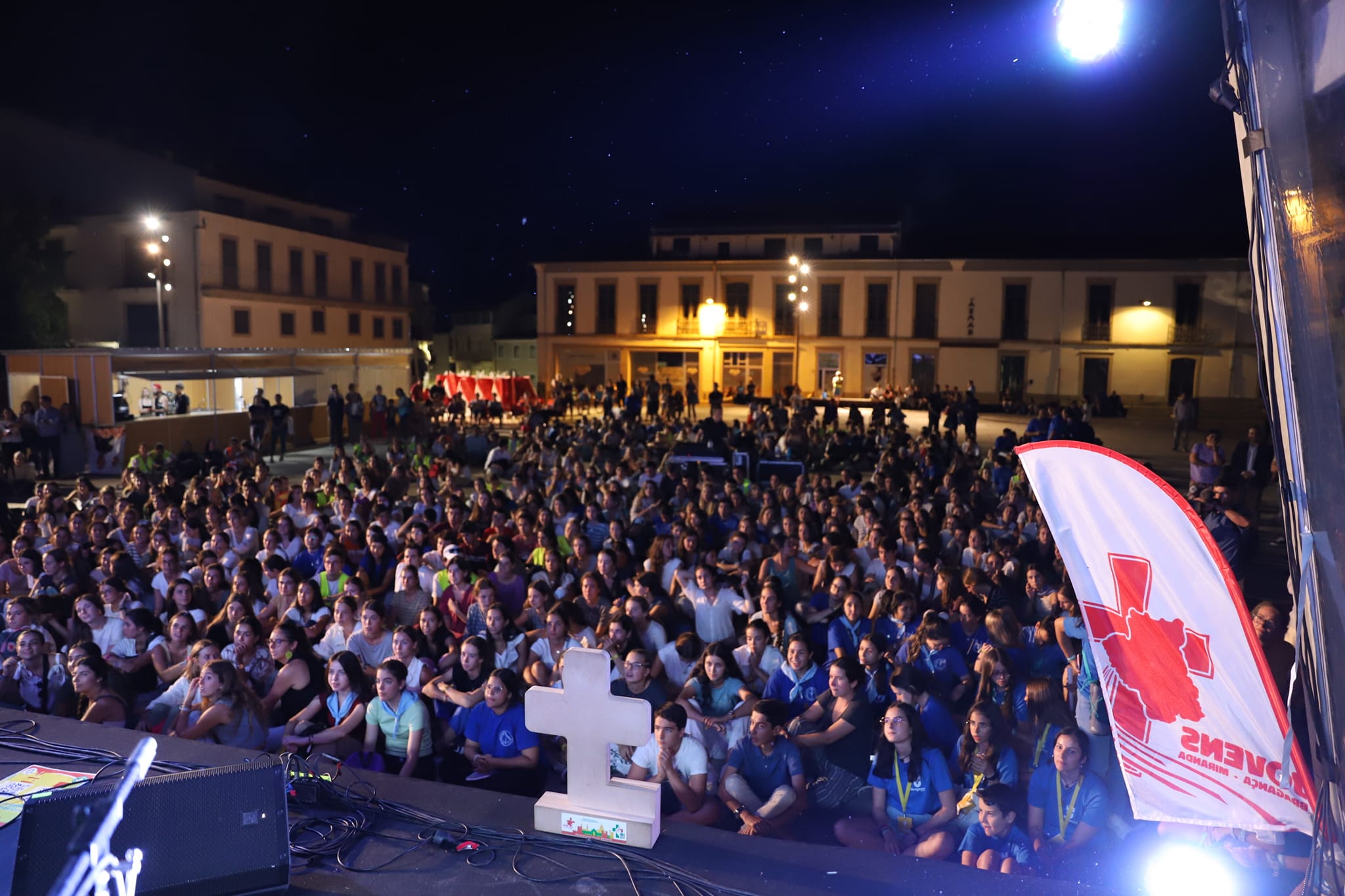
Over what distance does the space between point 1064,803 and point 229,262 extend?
1226 inches

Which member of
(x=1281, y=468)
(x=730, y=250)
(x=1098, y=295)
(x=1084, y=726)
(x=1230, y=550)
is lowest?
(x=1084, y=726)

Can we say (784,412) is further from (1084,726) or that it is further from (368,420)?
(1084,726)

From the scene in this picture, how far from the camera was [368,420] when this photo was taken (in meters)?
21.2

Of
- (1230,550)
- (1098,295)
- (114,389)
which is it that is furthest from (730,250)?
(1230,550)

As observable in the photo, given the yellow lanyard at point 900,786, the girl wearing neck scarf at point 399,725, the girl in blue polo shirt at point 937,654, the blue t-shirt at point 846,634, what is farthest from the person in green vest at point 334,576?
the yellow lanyard at point 900,786

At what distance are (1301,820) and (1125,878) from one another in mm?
1399

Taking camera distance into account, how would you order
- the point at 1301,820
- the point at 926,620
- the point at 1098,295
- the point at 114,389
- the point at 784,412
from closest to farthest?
the point at 1301,820 → the point at 926,620 → the point at 114,389 → the point at 784,412 → the point at 1098,295

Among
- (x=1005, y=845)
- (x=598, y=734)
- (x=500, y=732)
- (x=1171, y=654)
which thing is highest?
(x=1171, y=654)

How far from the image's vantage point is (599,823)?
3100 mm

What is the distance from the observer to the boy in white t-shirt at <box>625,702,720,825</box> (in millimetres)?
4465

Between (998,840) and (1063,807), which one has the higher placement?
(1063,807)

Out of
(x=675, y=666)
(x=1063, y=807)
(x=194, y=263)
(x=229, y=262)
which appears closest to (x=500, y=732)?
(x=675, y=666)

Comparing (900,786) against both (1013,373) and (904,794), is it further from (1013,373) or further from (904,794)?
(1013,373)

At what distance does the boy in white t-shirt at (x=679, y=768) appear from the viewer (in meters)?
4.46
